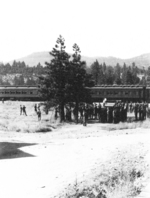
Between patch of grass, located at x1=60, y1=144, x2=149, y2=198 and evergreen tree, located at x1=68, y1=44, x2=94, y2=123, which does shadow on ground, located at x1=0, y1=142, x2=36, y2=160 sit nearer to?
patch of grass, located at x1=60, y1=144, x2=149, y2=198

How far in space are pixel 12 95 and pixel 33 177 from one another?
5516 centimetres

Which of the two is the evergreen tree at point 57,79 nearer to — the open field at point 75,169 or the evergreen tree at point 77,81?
the evergreen tree at point 77,81

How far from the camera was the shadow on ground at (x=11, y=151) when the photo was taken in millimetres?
13668

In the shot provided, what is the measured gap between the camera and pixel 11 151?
1471 centimetres

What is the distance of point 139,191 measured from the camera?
10.0 metres

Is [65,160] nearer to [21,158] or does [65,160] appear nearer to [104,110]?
[21,158]

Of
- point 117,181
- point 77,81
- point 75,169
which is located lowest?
point 117,181

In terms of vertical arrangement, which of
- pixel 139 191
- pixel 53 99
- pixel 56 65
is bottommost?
pixel 139 191

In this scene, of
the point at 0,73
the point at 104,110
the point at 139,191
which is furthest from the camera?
the point at 0,73

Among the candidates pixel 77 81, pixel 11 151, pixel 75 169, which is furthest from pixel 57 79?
pixel 75 169

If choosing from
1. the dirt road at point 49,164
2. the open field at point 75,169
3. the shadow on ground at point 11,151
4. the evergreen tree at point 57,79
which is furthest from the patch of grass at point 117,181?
the evergreen tree at point 57,79

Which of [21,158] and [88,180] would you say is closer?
[88,180]

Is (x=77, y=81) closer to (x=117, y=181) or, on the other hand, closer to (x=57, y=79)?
(x=57, y=79)

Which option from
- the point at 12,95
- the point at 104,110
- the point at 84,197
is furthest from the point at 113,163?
the point at 12,95
